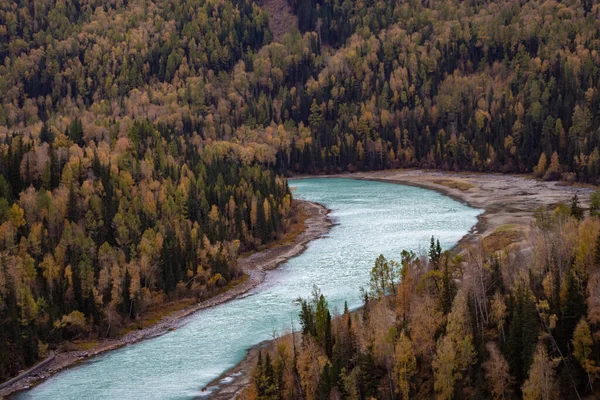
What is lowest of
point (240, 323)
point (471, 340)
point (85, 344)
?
point (240, 323)

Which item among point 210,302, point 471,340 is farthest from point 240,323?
point 471,340

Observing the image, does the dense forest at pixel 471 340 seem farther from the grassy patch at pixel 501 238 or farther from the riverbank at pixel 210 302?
the grassy patch at pixel 501 238

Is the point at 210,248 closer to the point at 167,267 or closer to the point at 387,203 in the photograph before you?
the point at 167,267

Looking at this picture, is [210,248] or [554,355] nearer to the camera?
[554,355]

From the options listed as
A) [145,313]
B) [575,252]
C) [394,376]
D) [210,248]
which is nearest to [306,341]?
[394,376]

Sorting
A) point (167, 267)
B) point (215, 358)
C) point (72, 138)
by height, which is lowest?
point (215, 358)

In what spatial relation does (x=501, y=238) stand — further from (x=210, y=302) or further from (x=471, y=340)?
(x=471, y=340)

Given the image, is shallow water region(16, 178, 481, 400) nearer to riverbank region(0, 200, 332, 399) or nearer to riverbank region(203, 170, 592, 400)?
riverbank region(0, 200, 332, 399)

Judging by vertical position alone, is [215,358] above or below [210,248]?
below
